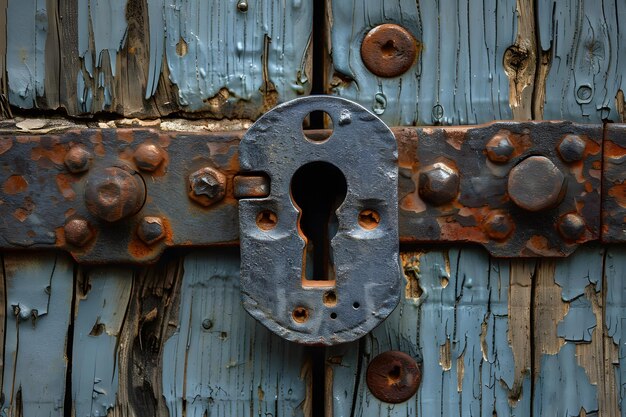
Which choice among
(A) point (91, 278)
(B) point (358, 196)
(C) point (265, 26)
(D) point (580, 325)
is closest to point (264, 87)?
(C) point (265, 26)

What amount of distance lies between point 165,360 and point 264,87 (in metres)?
0.35

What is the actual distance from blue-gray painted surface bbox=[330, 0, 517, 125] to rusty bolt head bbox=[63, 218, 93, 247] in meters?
0.33

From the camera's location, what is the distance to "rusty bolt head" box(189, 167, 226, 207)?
75 centimetres

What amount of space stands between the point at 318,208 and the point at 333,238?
0.26 feet

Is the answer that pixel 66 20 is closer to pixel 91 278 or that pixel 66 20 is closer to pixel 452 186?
pixel 91 278

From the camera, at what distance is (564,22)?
80 cm

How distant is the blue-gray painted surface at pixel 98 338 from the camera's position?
799 mm


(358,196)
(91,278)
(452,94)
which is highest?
(452,94)

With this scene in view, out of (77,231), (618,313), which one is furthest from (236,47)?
(618,313)

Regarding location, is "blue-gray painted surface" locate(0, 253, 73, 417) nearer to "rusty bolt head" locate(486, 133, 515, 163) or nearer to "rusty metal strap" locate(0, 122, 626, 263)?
"rusty metal strap" locate(0, 122, 626, 263)

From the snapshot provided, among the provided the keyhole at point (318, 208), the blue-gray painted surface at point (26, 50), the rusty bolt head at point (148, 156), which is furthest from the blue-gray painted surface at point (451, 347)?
the blue-gray painted surface at point (26, 50)

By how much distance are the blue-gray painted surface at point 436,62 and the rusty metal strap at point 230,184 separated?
0.04m

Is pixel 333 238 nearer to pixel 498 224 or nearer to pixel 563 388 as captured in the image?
pixel 498 224

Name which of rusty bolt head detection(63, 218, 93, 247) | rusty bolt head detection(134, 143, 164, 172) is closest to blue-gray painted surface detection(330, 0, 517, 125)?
rusty bolt head detection(134, 143, 164, 172)
